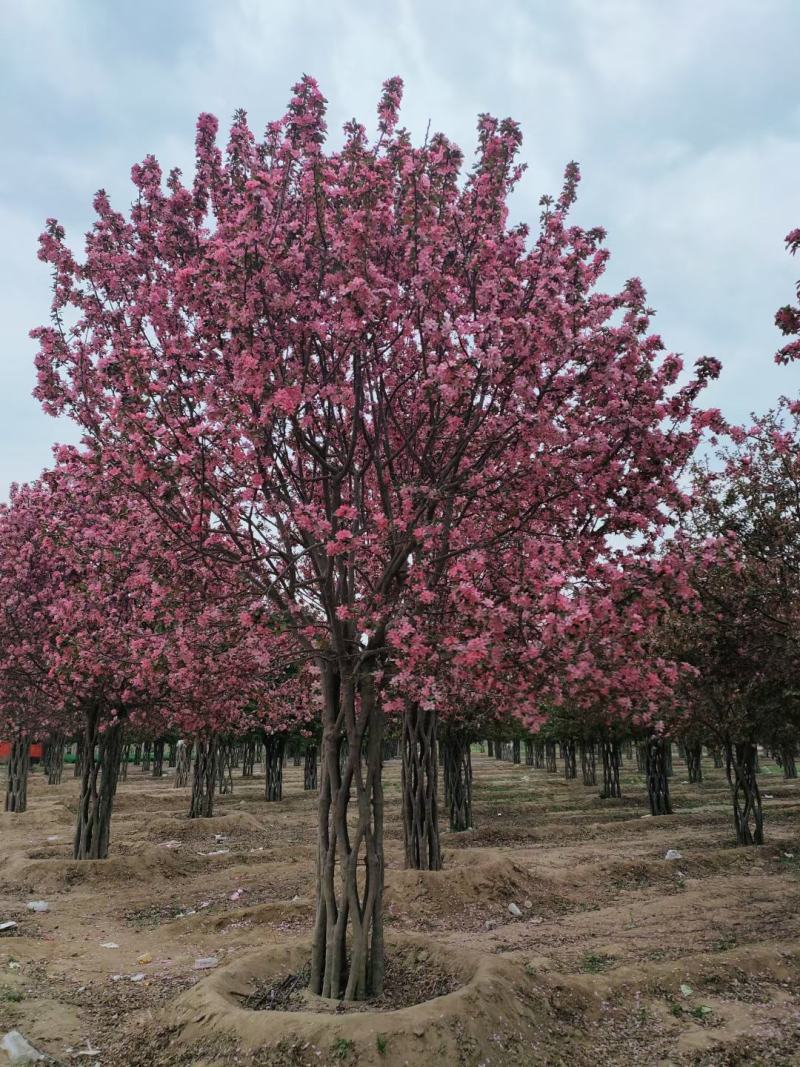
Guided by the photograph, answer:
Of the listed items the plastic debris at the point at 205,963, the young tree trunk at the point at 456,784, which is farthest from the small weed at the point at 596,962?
the young tree trunk at the point at 456,784

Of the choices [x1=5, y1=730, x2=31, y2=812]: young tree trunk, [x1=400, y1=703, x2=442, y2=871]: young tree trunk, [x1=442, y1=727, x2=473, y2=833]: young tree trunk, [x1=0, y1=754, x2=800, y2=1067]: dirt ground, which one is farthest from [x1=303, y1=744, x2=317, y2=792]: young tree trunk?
[x1=400, y1=703, x2=442, y2=871]: young tree trunk

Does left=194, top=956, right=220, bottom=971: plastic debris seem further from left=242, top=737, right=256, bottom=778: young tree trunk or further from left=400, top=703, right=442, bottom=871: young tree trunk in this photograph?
left=242, top=737, right=256, bottom=778: young tree trunk

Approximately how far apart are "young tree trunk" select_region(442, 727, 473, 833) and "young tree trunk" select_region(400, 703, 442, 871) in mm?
9801

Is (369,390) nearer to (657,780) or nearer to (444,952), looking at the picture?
(444,952)

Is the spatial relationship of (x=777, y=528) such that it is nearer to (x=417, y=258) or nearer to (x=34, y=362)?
(x=417, y=258)

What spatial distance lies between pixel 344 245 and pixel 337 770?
5787mm

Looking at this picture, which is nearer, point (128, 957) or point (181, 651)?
point (181, 651)

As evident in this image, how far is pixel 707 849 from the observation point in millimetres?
20828

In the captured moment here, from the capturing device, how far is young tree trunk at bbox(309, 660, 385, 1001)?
8195mm

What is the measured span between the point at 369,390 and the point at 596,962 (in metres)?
8.31

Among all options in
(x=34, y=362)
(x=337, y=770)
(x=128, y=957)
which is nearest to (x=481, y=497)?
(x=337, y=770)

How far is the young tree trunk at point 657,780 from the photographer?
1120 inches

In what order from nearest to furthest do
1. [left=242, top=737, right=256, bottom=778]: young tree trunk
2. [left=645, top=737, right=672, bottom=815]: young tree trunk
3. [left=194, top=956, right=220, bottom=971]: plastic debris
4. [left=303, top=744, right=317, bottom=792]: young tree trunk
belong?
[left=194, top=956, right=220, bottom=971]: plastic debris
[left=645, top=737, right=672, bottom=815]: young tree trunk
[left=303, top=744, right=317, bottom=792]: young tree trunk
[left=242, top=737, right=256, bottom=778]: young tree trunk

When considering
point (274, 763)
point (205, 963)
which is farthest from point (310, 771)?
point (205, 963)
